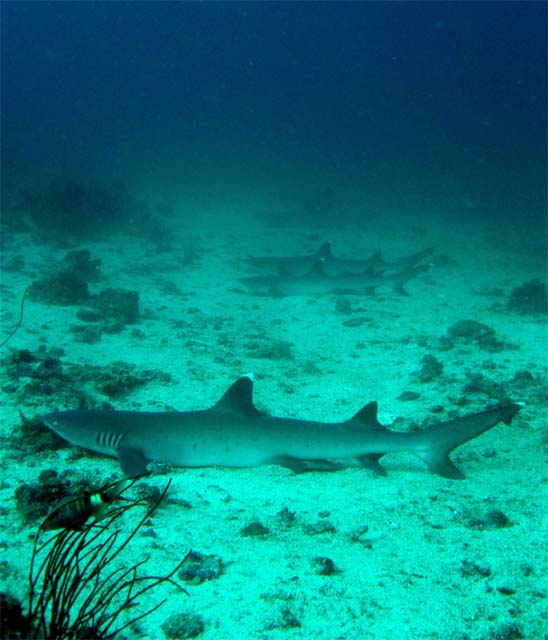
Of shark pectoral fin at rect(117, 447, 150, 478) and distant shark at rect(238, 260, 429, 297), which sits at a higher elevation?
distant shark at rect(238, 260, 429, 297)

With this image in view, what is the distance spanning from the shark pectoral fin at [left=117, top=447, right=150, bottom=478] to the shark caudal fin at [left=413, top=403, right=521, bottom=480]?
8.50 ft

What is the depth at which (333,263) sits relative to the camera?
14.3 metres

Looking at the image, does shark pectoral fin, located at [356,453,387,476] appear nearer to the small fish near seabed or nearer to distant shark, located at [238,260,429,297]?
the small fish near seabed

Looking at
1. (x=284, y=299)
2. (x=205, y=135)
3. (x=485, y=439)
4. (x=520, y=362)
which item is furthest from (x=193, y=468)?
(x=205, y=135)

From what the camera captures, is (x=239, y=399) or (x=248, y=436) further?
(x=239, y=399)

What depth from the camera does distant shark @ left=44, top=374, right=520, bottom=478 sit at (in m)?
4.26

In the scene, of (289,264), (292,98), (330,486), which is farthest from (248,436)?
(292,98)

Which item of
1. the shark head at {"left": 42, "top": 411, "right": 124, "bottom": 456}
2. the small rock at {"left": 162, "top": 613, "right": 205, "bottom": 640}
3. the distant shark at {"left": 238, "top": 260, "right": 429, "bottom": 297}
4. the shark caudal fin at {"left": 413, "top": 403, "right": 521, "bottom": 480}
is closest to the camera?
the small rock at {"left": 162, "top": 613, "right": 205, "bottom": 640}

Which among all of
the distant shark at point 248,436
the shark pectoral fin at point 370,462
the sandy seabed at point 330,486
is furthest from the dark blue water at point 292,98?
the shark pectoral fin at point 370,462

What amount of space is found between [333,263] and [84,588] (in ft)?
41.1

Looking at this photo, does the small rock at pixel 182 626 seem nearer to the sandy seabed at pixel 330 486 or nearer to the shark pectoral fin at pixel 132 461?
the sandy seabed at pixel 330 486

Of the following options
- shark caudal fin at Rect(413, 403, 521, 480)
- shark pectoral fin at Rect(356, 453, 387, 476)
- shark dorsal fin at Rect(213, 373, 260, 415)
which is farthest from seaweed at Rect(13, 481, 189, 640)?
shark caudal fin at Rect(413, 403, 521, 480)

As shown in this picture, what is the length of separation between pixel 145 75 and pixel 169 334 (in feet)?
665

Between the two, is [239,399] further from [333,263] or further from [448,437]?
[333,263]
